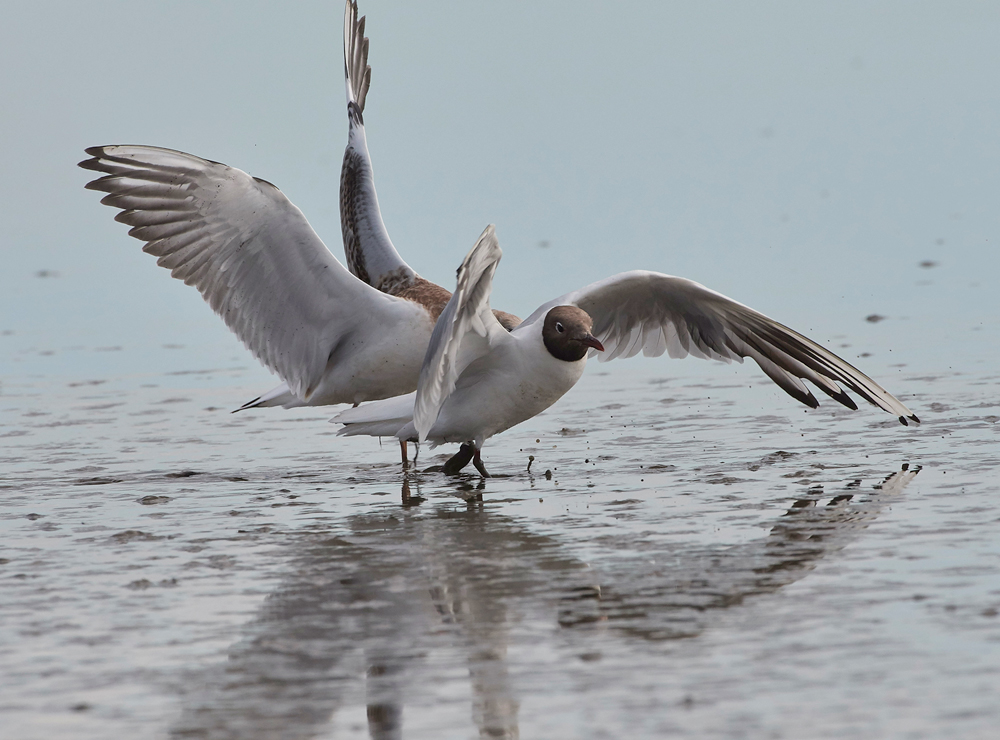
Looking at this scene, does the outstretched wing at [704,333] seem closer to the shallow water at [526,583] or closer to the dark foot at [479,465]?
the shallow water at [526,583]

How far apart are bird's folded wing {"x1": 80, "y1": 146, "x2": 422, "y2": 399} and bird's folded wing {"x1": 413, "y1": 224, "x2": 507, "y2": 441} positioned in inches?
38.7

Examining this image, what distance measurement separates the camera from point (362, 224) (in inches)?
405

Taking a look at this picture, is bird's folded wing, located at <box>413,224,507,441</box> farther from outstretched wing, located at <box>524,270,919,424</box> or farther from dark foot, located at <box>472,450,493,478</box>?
outstretched wing, located at <box>524,270,919,424</box>

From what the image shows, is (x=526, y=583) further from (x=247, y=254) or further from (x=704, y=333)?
(x=704, y=333)

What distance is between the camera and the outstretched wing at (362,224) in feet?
32.2

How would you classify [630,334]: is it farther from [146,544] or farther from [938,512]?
[146,544]

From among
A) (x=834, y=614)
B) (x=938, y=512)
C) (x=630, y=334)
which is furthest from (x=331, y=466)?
(x=834, y=614)

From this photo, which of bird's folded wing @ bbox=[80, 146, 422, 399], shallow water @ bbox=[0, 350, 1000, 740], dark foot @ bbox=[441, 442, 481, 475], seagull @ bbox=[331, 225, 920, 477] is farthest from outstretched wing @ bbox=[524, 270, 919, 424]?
bird's folded wing @ bbox=[80, 146, 422, 399]

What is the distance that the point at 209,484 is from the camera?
7895 millimetres

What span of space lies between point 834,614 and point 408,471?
4.08m

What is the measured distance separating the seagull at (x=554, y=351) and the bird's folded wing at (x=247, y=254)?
2.02 feet

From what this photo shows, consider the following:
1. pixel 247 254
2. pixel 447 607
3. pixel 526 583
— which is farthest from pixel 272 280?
pixel 447 607

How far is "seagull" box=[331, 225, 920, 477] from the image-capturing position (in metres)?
7.11

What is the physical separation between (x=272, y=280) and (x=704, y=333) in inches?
110
